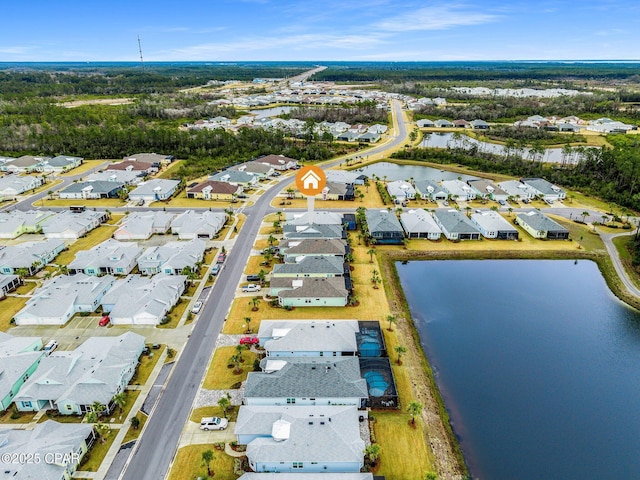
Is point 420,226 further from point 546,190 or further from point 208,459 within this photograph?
point 208,459

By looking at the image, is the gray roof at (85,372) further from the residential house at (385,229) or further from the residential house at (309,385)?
the residential house at (385,229)

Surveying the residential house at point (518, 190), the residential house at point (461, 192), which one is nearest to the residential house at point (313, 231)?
the residential house at point (461, 192)

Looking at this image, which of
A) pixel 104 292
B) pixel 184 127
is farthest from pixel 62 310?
pixel 184 127

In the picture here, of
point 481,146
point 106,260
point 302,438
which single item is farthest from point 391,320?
point 481,146

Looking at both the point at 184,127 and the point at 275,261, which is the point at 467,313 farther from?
the point at 184,127

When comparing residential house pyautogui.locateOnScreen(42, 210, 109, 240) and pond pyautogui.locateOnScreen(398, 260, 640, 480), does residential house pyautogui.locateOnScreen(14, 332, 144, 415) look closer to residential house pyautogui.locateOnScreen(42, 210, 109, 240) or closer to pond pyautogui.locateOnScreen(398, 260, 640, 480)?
pond pyautogui.locateOnScreen(398, 260, 640, 480)

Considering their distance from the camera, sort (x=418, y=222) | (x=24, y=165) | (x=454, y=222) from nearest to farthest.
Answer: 1. (x=418, y=222)
2. (x=454, y=222)
3. (x=24, y=165)
